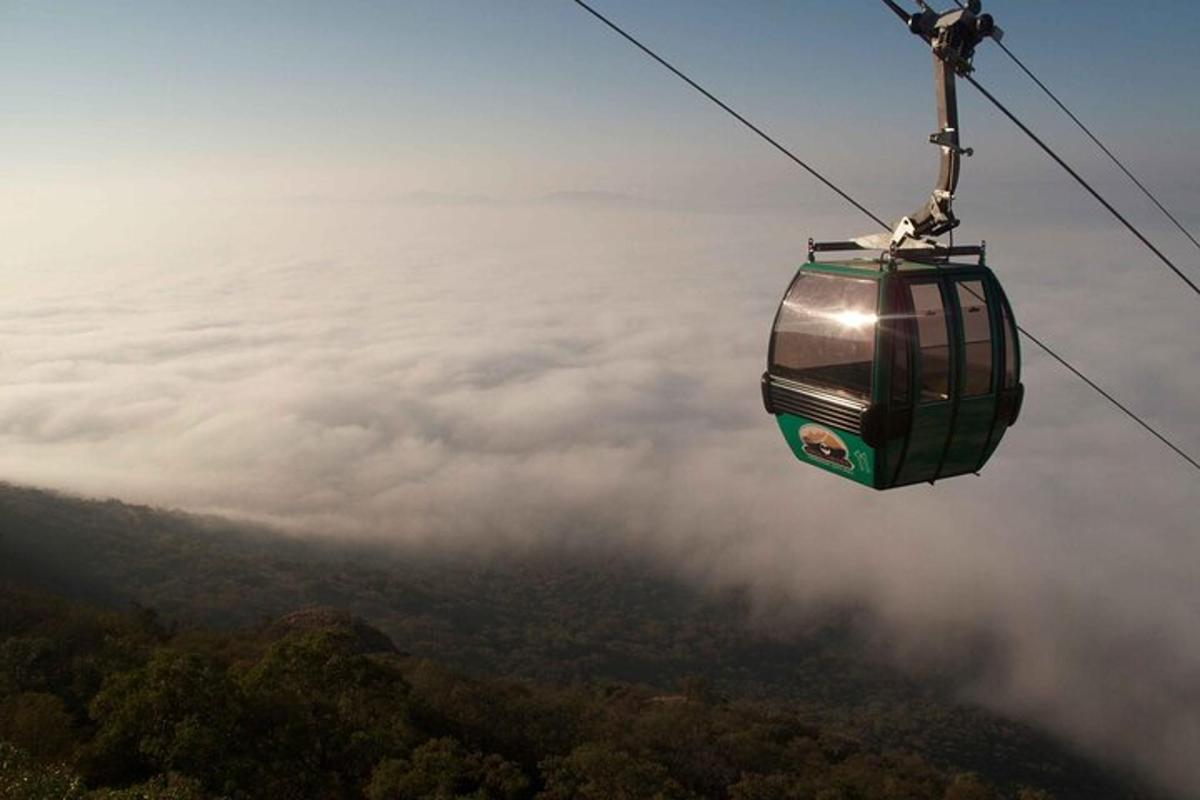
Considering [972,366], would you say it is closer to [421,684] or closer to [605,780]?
[605,780]

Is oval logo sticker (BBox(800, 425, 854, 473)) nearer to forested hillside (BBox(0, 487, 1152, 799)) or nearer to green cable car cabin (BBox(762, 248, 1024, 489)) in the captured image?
green cable car cabin (BBox(762, 248, 1024, 489))

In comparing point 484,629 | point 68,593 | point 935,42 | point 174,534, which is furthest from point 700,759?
point 174,534

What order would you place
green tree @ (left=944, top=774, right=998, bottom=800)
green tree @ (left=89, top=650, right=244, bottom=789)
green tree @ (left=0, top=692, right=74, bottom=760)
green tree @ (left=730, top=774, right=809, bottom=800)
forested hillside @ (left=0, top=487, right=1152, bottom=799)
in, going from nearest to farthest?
green tree @ (left=0, top=692, right=74, bottom=760) < green tree @ (left=89, top=650, right=244, bottom=789) < forested hillside @ (left=0, top=487, right=1152, bottom=799) < green tree @ (left=730, top=774, right=809, bottom=800) < green tree @ (left=944, top=774, right=998, bottom=800)

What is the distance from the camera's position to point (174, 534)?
186125mm

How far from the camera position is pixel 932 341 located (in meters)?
10.5

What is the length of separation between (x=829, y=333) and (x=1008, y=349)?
2.83m

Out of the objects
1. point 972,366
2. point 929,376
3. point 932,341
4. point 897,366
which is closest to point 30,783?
point 897,366

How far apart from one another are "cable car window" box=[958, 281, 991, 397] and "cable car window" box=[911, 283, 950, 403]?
0.35m

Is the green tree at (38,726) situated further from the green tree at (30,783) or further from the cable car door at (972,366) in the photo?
the cable car door at (972,366)

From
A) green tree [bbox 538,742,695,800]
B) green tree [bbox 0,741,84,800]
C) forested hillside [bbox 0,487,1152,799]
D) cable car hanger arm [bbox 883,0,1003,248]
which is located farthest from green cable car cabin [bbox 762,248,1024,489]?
green tree [bbox 538,742,695,800]

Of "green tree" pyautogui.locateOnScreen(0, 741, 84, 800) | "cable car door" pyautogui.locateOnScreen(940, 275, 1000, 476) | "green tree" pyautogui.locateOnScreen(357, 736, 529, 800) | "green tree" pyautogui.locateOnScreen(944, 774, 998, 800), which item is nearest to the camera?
"cable car door" pyautogui.locateOnScreen(940, 275, 1000, 476)

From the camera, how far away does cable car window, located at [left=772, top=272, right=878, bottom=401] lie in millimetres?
10367

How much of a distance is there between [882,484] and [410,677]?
4747cm

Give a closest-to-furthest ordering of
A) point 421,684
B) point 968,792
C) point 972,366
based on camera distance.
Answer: point 972,366 < point 421,684 < point 968,792
